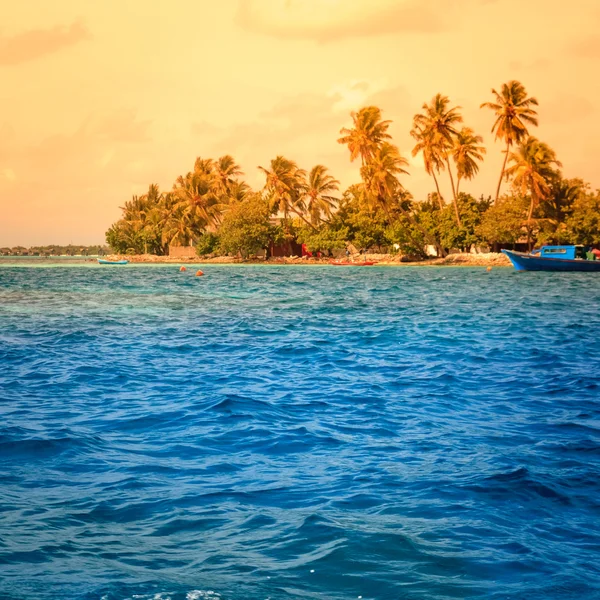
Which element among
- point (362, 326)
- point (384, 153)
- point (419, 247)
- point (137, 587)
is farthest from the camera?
point (419, 247)

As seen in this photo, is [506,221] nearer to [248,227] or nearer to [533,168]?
[533,168]

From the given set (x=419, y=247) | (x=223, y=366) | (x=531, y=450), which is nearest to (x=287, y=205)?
(x=419, y=247)

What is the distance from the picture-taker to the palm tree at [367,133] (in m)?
69.2

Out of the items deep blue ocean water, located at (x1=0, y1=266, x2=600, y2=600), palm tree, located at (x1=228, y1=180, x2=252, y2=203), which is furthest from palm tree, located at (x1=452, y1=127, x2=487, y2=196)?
deep blue ocean water, located at (x1=0, y1=266, x2=600, y2=600)

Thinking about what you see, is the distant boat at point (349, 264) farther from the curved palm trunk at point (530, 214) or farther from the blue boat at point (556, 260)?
the blue boat at point (556, 260)

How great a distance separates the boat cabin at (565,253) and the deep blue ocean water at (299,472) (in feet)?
145

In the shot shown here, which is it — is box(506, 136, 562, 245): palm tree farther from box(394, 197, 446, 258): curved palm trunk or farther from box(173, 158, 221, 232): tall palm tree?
box(173, 158, 221, 232): tall palm tree

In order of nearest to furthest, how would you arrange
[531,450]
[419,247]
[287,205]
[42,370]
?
[531,450]
[42,370]
[419,247]
[287,205]

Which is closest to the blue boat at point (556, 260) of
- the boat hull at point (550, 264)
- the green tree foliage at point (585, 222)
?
the boat hull at point (550, 264)

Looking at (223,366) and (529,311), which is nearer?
(223,366)

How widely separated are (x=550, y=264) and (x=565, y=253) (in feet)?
4.93

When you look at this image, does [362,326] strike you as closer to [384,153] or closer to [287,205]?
[384,153]

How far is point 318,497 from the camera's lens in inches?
237

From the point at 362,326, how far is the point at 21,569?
17245 millimetres
